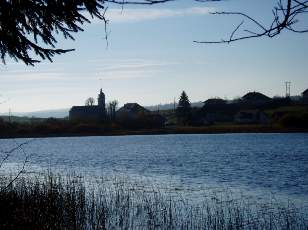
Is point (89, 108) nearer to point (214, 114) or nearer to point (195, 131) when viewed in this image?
point (214, 114)

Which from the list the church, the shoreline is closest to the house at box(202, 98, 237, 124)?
the shoreline

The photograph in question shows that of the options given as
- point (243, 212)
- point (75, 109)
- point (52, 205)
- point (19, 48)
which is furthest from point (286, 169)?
point (75, 109)

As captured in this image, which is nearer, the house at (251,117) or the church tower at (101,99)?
the house at (251,117)

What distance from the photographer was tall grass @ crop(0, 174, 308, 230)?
11884mm

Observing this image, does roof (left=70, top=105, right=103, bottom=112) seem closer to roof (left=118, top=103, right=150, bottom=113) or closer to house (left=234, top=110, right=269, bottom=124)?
roof (left=118, top=103, right=150, bottom=113)

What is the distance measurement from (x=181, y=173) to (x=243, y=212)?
1566 centimetres

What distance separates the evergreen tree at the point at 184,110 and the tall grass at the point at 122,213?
277 ft

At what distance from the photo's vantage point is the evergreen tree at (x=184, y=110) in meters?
104

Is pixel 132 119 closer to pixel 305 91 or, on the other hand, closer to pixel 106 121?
pixel 106 121

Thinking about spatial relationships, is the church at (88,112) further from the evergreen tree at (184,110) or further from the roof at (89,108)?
the evergreen tree at (184,110)

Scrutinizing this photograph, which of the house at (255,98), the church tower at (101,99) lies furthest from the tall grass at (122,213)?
the church tower at (101,99)

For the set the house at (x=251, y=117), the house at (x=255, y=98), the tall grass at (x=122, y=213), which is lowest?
the tall grass at (x=122, y=213)

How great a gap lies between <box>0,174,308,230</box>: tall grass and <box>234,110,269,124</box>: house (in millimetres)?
83839

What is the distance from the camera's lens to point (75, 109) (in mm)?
128375
